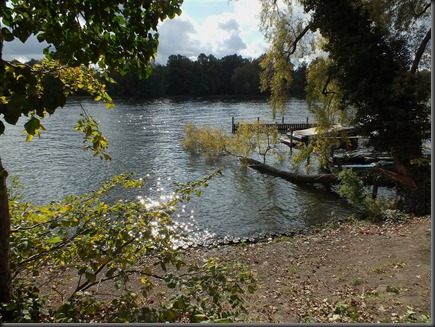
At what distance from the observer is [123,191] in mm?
21000

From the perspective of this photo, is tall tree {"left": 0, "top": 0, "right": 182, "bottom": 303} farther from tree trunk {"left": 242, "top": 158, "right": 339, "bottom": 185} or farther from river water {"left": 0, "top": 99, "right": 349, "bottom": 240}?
tree trunk {"left": 242, "top": 158, "right": 339, "bottom": 185}

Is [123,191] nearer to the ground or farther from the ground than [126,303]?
nearer to the ground

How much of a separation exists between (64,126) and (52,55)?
4711 cm

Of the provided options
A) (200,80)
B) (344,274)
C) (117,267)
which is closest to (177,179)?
(344,274)

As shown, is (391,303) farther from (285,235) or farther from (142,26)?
(285,235)

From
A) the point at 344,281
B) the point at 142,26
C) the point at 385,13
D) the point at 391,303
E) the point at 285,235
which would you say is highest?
the point at 385,13

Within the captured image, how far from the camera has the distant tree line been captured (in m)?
98.5

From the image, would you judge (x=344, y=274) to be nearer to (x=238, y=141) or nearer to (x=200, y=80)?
(x=238, y=141)

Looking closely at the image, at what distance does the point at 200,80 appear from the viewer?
109 m

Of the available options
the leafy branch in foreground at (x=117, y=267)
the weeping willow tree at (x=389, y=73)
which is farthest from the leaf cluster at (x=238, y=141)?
the leafy branch in foreground at (x=117, y=267)

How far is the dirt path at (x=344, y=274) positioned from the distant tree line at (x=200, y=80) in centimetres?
8910

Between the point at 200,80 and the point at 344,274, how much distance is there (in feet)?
A: 343

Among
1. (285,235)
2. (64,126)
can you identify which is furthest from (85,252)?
(64,126)

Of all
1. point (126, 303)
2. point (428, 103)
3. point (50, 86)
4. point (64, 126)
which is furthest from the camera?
point (64, 126)
